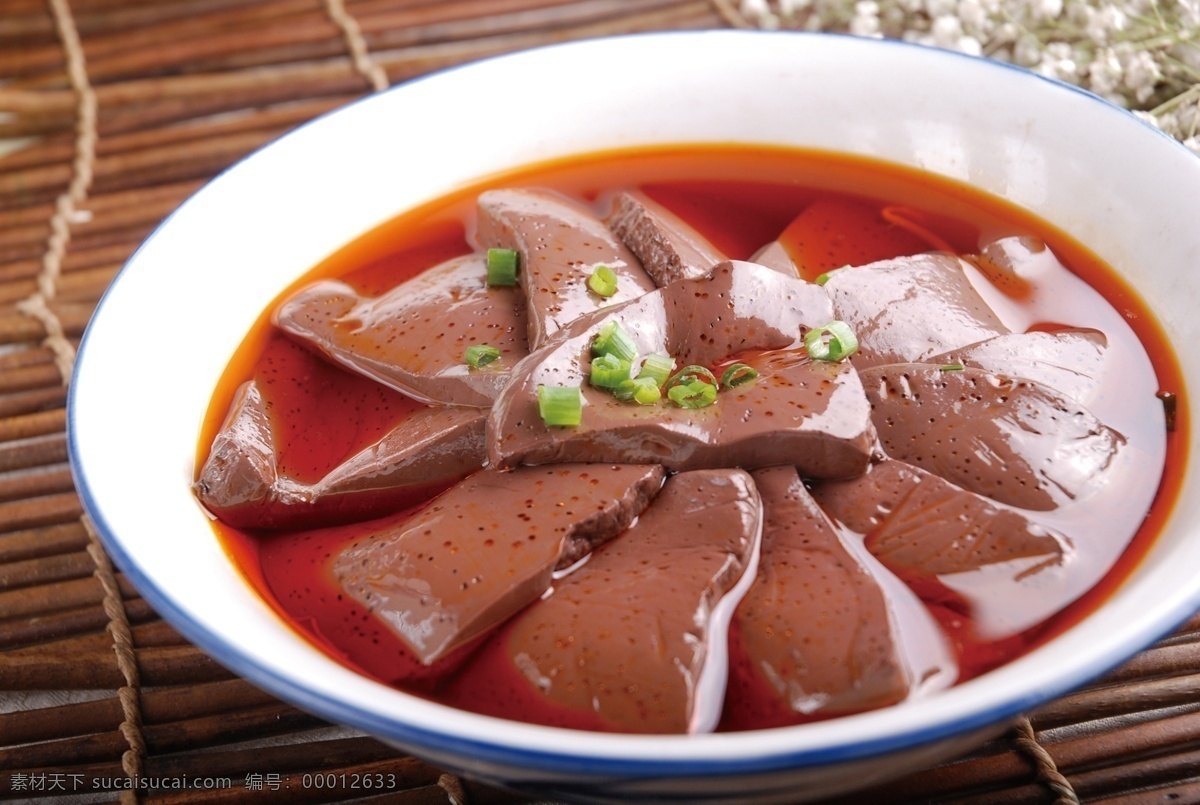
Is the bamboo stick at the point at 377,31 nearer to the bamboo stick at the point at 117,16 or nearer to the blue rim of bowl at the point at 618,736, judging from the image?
the bamboo stick at the point at 117,16

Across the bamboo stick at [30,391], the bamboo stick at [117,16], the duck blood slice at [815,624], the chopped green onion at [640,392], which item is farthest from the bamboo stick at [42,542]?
the bamboo stick at [117,16]

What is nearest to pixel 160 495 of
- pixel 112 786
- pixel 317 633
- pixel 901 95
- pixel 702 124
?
pixel 317 633

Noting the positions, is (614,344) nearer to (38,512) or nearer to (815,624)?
(815,624)

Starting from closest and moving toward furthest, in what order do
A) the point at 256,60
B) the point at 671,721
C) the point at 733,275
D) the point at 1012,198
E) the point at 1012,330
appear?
1. the point at 671,721
2. the point at 733,275
3. the point at 1012,330
4. the point at 1012,198
5. the point at 256,60

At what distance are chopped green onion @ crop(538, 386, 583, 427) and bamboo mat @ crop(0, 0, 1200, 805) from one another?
29.6 inches

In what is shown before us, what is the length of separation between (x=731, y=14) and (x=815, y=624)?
304cm

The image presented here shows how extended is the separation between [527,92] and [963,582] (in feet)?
6.46

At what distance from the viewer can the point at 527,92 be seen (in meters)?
3.21

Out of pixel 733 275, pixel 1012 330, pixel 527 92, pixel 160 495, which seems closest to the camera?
pixel 160 495

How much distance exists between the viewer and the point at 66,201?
3.81 meters

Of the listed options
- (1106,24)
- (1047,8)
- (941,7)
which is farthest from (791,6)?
(1106,24)

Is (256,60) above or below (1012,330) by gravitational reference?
above

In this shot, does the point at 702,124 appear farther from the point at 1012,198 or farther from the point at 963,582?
the point at 963,582

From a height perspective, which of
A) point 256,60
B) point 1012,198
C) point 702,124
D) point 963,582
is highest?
point 256,60
